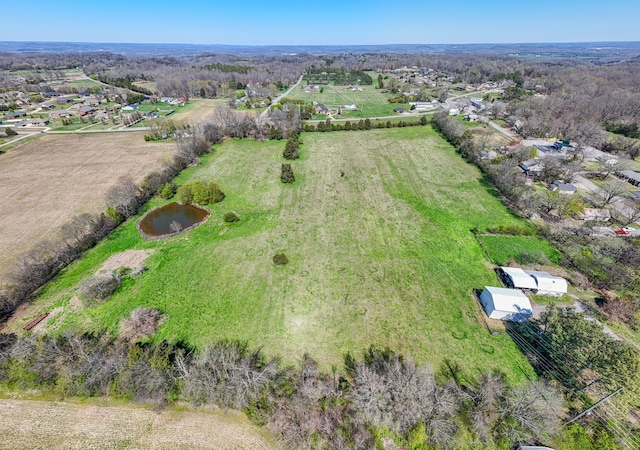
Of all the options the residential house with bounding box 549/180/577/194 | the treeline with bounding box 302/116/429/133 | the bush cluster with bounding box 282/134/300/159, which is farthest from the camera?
the treeline with bounding box 302/116/429/133

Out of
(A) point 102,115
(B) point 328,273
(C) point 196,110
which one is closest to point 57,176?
(A) point 102,115

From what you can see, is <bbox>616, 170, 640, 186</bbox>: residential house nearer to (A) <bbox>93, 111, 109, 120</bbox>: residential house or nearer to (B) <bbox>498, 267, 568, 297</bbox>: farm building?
(B) <bbox>498, 267, 568, 297</bbox>: farm building

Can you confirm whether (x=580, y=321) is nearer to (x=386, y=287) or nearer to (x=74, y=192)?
(x=386, y=287)

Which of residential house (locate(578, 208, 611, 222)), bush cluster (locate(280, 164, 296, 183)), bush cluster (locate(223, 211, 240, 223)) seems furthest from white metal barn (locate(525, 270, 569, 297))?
bush cluster (locate(280, 164, 296, 183))

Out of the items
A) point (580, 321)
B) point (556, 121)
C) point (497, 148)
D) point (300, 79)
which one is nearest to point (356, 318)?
point (580, 321)

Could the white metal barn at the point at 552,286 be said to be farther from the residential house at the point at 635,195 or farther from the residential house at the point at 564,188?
the residential house at the point at 635,195

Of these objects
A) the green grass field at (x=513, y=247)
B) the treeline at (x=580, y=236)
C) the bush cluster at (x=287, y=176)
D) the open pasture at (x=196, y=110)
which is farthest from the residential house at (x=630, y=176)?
the open pasture at (x=196, y=110)
